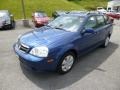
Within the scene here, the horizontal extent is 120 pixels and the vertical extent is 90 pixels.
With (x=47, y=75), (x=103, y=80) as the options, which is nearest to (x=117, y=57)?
(x=103, y=80)

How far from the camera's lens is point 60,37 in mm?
4605

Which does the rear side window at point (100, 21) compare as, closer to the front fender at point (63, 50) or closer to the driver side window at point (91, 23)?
the driver side window at point (91, 23)

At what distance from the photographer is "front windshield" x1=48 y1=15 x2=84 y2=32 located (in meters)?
5.19

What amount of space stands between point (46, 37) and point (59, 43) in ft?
1.58

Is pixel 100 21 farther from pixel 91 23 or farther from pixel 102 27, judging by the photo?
pixel 91 23

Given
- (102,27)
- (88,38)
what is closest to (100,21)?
(102,27)

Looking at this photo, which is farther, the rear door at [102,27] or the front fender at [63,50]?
the rear door at [102,27]

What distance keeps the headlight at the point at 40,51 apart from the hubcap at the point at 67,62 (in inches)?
28.0

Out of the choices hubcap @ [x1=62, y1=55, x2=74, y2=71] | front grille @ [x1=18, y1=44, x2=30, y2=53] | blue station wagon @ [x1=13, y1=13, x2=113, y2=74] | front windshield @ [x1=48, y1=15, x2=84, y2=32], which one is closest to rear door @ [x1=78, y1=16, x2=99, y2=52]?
blue station wagon @ [x1=13, y1=13, x2=113, y2=74]

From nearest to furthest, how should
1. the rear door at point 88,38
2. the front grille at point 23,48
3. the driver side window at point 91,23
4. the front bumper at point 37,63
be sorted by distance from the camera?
the front bumper at point 37,63 → the front grille at point 23,48 → the rear door at point 88,38 → the driver side window at point 91,23

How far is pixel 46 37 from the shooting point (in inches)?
182

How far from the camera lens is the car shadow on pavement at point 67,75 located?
4164mm

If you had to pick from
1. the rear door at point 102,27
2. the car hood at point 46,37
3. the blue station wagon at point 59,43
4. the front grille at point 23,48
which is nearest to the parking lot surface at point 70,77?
the blue station wagon at point 59,43

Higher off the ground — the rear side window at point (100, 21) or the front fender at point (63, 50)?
the rear side window at point (100, 21)
